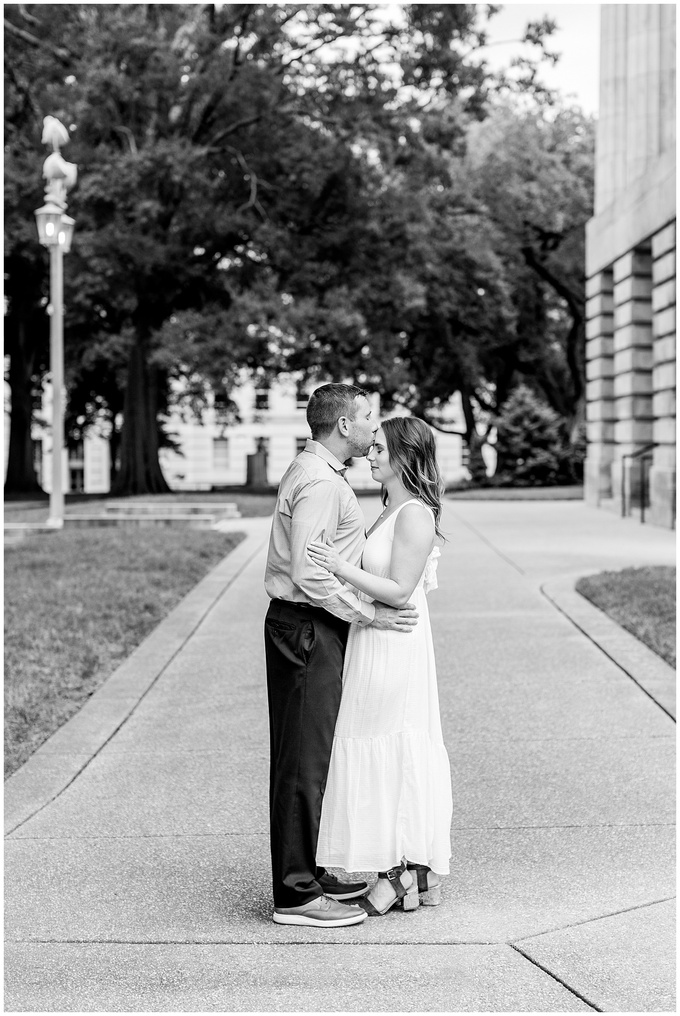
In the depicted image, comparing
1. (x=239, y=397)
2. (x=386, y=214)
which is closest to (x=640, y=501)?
(x=386, y=214)

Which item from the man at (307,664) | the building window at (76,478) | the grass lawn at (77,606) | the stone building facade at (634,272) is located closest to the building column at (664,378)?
the stone building facade at (634,272)

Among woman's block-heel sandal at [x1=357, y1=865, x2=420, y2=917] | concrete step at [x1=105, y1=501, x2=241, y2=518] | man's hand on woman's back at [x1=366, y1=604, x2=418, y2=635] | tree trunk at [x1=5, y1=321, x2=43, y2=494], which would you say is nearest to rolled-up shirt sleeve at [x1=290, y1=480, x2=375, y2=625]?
man's hand on woman's back at [x1=366, y1=604, x2=418, y2=635]

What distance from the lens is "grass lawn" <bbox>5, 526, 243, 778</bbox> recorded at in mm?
8406

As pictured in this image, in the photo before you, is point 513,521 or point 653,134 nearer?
point 513,521

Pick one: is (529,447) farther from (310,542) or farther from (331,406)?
A: (310,542)

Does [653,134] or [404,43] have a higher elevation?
[404,43]

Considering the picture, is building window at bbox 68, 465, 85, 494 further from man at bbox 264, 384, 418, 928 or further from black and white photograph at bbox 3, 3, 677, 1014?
man at bbox 264, 384, 418, 928

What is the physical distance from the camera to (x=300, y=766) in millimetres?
4559

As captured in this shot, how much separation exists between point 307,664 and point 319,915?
88 centimetres

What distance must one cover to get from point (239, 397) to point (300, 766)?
73.9 metres

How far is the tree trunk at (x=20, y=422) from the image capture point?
41.3 meters

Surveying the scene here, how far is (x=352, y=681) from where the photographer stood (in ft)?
15.4

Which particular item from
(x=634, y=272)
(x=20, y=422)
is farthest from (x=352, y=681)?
(x=20, y=422)

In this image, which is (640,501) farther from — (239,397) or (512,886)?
(239,397)
